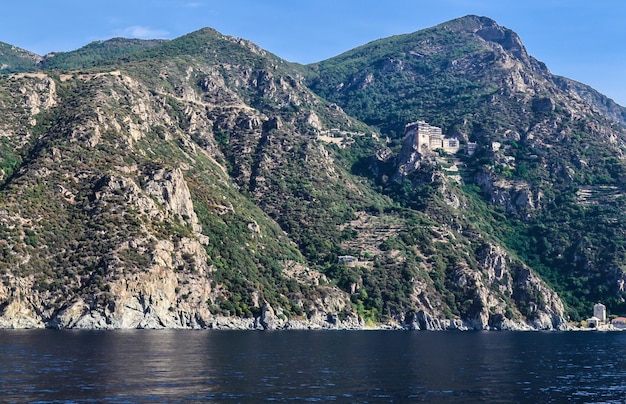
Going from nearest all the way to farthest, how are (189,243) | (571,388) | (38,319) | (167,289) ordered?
(571,388), (38,319), (167,289), (189,243)

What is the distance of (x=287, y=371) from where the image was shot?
93.6 meters

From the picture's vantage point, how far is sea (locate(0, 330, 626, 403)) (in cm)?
7369

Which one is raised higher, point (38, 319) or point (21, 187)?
point (21, 187)

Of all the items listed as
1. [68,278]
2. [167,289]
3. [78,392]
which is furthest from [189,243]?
[78,392]

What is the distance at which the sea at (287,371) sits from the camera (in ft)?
242

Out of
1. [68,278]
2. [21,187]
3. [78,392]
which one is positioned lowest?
[78,392]

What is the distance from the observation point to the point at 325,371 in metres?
94.8

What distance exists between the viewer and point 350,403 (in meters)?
69.9

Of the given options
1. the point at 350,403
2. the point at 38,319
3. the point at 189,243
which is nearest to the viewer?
the point at 350,403

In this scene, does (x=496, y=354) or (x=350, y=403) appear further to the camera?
(x=496, y=354)

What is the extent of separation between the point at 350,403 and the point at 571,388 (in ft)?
95.4

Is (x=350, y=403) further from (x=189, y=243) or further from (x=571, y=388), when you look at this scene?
(x=189, y=243)

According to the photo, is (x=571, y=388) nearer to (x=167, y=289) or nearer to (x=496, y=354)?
(x=496, y=354)

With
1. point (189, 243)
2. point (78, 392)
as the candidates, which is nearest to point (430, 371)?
point (78, 392)
